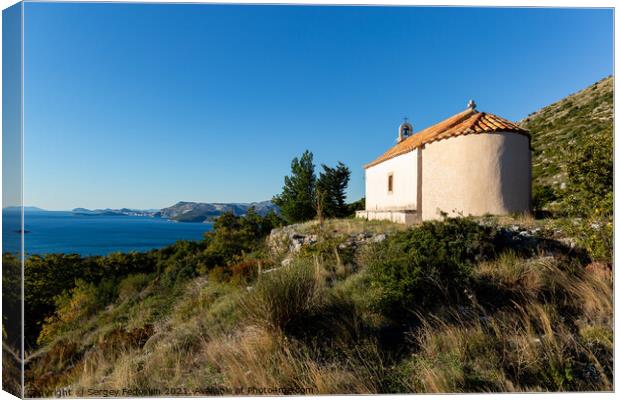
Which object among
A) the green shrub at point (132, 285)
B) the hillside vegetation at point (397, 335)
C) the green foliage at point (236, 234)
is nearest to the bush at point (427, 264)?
the hillside vegetation at point (397, 335)

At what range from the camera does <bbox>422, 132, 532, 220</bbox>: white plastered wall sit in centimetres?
702

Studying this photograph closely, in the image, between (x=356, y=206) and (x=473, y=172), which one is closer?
(x=473, y=172)

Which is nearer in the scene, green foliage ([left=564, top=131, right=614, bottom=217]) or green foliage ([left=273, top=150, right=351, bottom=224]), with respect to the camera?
green foliage ([left=564, top=131, right=614, bottom=217])

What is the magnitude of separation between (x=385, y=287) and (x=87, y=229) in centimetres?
683

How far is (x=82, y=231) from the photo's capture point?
6.50 metres

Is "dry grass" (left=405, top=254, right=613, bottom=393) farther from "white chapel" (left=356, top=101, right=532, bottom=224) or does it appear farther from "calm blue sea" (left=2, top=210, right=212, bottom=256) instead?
"calm blue sea" (left=2, top=210, right=212, bottom=256)

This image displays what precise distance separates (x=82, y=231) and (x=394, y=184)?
9048mm

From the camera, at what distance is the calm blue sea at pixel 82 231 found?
2949 mm

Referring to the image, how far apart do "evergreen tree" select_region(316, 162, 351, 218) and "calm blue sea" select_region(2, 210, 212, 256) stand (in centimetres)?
420

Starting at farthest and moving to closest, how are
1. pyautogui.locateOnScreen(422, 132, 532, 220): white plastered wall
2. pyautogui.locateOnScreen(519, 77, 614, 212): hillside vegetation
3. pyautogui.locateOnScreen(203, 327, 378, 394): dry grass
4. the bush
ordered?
pyautogui.locateOnScreen(519, 77, 614, 212): hillside vegetation → pyautogui.locateOnScreen(422, 132, 532, 220): white plastered wall → the bush → pyautogui.locateOnScreen(203, 327, 378, 394): dry grass

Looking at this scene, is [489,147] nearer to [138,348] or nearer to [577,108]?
[577,108]

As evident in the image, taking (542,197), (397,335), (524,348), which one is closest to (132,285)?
(397,335)

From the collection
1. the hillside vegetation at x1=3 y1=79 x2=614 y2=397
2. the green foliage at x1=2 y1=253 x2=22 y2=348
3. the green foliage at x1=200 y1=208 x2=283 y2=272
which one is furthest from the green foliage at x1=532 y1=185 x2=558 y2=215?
the green foliage at x1=2 y1=253 x2=22 y2=348

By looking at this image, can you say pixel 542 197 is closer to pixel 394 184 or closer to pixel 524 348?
pixel 394 184
